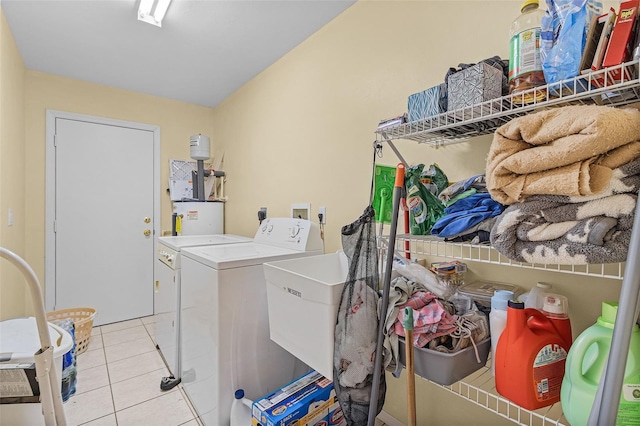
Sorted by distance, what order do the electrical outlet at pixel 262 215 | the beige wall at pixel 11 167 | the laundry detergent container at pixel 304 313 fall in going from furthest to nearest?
the electrical outlet at pixel 262 215
the beige wall at pixel 11 167
the laundry detergent container at pixel 304 313

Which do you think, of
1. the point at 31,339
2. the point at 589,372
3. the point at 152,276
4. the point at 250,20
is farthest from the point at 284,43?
the point at 152,276

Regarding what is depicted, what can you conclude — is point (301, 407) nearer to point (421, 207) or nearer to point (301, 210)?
point (421, 207)

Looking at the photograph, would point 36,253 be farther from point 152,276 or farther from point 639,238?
point 639,238

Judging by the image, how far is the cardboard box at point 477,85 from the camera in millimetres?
913

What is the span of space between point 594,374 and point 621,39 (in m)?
0.75

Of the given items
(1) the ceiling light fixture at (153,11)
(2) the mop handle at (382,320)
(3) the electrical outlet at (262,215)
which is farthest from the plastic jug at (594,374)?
(1) the ceiling light fixture at (153,11)

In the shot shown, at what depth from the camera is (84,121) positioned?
305cm

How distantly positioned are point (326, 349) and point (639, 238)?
891 mm

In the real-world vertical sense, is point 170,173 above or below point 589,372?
above

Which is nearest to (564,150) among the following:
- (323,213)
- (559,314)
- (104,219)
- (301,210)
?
(559,314)

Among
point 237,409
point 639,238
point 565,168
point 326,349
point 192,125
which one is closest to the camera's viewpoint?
point 639,238

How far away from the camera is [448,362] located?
2.87 feet

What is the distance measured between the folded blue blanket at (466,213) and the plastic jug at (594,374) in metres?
0.33

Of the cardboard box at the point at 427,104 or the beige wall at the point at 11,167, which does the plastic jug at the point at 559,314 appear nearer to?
the cardboard box at the point at 427,104
